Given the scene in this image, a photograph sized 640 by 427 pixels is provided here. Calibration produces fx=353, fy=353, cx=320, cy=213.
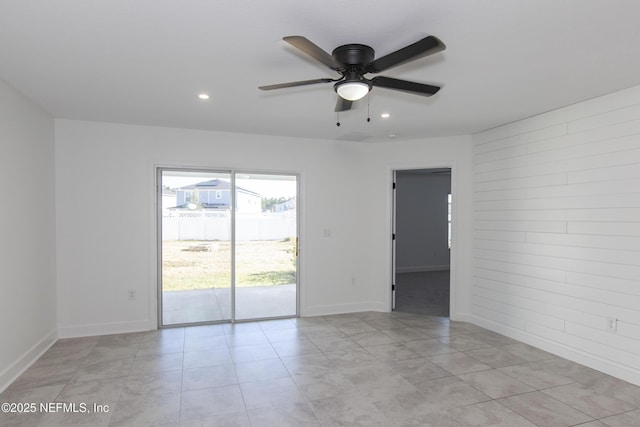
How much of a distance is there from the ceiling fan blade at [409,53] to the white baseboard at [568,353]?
10.7 feet

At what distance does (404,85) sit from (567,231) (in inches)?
99.4

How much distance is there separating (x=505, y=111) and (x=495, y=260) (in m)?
1.82

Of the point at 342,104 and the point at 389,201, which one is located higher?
the point at 342,104

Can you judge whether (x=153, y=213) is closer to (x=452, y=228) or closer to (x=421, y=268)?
(x=452, y=228)

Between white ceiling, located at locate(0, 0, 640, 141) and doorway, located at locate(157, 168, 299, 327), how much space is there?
113 centimetres

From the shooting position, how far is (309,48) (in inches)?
71.5

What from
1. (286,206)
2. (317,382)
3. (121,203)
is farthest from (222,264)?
(317,382)

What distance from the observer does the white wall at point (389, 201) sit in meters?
4.84

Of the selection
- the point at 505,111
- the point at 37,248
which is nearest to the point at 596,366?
the point at 505,111

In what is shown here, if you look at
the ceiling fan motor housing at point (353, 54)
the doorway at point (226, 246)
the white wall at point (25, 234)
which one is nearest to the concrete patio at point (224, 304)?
the doorway at point (226, 246)

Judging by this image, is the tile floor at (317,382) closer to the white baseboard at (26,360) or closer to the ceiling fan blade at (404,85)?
the white baseboard at (26,360)

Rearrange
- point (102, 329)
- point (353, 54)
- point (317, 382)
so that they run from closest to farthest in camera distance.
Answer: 1. point (353, 54)
2. point (317, 382)
3. point (102, 329)

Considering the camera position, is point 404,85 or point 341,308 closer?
point 404,85

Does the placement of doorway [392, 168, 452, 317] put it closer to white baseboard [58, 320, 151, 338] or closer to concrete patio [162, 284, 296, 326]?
concrete patio [162, 284, 296, 326]
